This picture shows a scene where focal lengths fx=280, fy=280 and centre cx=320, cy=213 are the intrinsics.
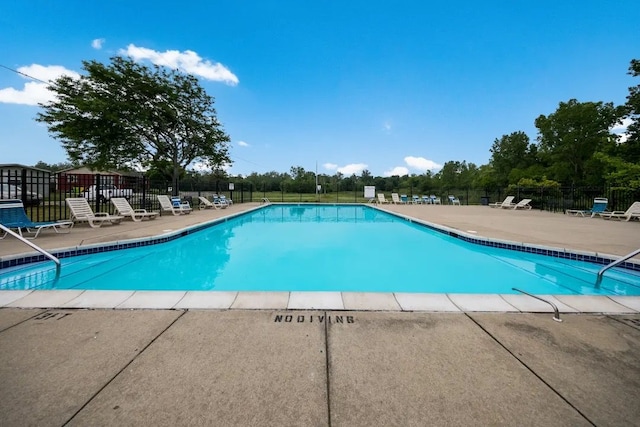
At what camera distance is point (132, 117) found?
13547 mm

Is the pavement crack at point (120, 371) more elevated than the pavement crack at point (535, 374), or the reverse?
the pavement crack at point (120, 371)

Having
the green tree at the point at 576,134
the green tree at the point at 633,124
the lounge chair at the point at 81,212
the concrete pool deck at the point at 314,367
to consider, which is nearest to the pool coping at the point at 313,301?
the concrete pool deck at the point at 314,367

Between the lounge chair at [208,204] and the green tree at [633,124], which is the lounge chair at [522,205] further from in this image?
the lounge chair at [208,204]

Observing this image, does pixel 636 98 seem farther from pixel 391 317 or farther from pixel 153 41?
pixel 153 41

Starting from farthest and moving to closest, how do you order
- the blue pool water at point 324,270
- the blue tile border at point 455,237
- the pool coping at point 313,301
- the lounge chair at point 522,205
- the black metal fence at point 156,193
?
1. the lounge chair at point 522,205
2. the black metal fence at point 156,193
3. the blue tile border at point 455,237
4. the blue pool water at point 324,270
5. the pool coping at point 313,301

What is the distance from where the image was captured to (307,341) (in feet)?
6.46

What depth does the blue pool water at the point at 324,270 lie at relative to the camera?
402 centimetres

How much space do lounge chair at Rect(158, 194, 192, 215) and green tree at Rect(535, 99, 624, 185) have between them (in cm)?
3099

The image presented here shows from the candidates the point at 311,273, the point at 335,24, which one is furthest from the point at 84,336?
the point at 335,24

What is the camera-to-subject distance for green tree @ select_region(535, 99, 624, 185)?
24.5m

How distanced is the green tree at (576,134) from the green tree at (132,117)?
29882 mm

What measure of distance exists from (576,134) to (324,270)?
31419mm

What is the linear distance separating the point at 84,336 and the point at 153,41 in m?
16.1

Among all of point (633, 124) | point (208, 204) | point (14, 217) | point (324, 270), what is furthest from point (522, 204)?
point (14, 217)
